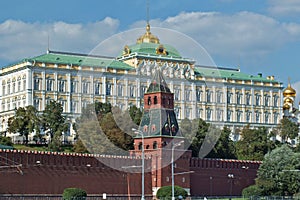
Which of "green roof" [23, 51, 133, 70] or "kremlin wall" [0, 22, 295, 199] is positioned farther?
"green roof" [23, 51, 133, 70]

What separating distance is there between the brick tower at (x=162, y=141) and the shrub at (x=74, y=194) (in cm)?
1128

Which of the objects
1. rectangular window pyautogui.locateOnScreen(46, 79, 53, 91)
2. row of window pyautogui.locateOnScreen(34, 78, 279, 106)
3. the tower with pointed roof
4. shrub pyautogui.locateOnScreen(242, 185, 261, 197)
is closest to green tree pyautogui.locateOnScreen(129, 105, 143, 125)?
shrub pyautogui.locateOnScreen(242, 185, 261, 197)

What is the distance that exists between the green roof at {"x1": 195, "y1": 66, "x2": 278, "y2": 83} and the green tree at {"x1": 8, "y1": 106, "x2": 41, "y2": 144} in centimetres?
3859

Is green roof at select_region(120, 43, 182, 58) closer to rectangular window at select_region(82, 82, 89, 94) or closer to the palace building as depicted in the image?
the palace building

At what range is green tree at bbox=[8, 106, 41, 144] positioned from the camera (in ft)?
341

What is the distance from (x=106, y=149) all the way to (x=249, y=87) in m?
57.7

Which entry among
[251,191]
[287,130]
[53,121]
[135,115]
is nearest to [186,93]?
[287,130]

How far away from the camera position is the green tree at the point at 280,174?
84.2 m

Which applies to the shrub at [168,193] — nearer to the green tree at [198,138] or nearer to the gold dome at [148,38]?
the green tree at [198,138]

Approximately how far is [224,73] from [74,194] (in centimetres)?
7596

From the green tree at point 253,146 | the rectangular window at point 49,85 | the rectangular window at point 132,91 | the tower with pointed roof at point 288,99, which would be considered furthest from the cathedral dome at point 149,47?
the tower with pointed roof at point 288,99

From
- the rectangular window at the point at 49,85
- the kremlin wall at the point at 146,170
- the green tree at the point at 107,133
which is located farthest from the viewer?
the rectangular window at the point at 49,85

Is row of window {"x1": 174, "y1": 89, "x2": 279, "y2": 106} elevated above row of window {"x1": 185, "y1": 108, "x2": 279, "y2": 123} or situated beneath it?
elevated above

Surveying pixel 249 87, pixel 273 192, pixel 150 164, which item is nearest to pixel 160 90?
pixel 150 164
